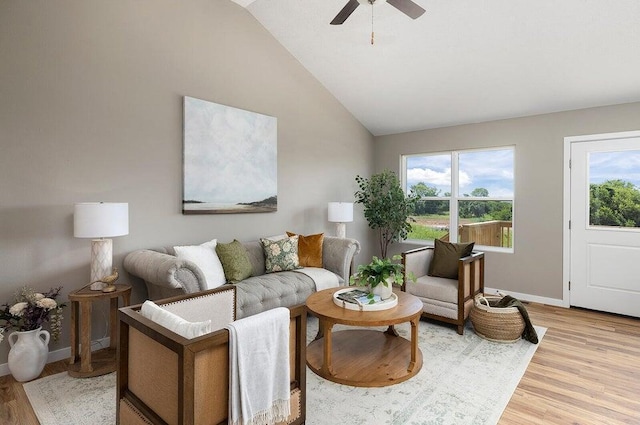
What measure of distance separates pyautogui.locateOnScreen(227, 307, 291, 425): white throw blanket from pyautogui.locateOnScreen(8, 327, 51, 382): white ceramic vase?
6.45 ft

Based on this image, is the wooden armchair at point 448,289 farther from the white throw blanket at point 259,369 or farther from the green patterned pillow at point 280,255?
the white throw blanket at point 259,369

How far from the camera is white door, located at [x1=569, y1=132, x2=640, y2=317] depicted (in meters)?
3.92

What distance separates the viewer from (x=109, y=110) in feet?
10.1

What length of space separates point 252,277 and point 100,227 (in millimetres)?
1454

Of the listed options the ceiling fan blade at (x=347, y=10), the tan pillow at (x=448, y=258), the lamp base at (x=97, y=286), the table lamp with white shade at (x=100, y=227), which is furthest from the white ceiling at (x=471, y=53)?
the lamp base at (x=97, y=286)

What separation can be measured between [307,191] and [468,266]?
2264mm

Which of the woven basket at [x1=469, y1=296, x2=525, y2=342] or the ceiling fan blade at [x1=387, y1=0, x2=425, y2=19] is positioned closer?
the ceiling fan blade at [x1=387, y1=0, x2=425, y2=19]

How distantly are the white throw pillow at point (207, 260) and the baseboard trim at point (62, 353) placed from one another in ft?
3.19

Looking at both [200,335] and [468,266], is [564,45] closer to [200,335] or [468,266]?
[468,266]

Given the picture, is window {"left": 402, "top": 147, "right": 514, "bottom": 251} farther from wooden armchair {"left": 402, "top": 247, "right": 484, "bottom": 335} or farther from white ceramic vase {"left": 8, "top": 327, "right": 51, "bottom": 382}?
white ceramic vase {"left": 8, "top": 327, "right": 51, "bottom": 382}

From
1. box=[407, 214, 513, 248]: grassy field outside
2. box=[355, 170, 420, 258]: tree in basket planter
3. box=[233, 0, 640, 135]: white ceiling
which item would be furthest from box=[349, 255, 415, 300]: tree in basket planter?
box=[407, 214, 513, 248]: grassy field outside

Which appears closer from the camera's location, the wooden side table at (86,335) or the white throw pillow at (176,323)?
the white throw pillow at (176,323)

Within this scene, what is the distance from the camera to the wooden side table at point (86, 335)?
259 centimetres

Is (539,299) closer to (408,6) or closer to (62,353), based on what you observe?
(408,6)
